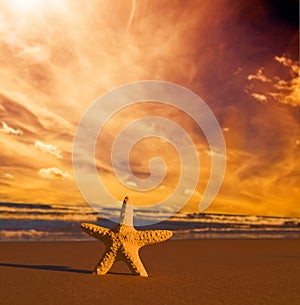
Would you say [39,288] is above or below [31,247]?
below

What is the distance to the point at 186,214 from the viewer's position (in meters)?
26.9

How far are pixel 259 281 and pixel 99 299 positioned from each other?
8.12ft

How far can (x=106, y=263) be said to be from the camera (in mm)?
6113

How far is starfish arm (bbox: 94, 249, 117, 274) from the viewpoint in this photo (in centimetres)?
606

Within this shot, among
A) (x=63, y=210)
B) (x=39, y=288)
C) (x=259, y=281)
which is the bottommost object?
(x=39, y=288)

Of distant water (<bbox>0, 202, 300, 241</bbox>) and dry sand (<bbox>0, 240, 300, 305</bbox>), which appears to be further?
distant water (<bbox>0, 202, 300, 241</bbox>)

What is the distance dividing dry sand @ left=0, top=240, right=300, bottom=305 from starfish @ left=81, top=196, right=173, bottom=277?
0.62ft

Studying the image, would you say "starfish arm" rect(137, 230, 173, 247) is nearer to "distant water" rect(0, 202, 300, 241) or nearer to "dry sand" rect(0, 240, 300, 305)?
"dry sand" rect(0, 240, 300, 305)

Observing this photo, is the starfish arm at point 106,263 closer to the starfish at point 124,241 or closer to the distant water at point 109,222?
the starfish at point 124,241

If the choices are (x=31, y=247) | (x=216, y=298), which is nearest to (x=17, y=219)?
(x=31, y=247)

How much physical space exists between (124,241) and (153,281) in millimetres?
795

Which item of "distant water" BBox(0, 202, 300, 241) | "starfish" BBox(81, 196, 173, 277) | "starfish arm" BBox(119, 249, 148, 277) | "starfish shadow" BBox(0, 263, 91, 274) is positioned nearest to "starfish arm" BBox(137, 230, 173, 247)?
"starfish" BBox(81, 196, 173, 277)

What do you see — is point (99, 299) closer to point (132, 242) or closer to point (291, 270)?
point (132, 242)

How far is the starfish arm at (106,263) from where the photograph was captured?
19.9ft
